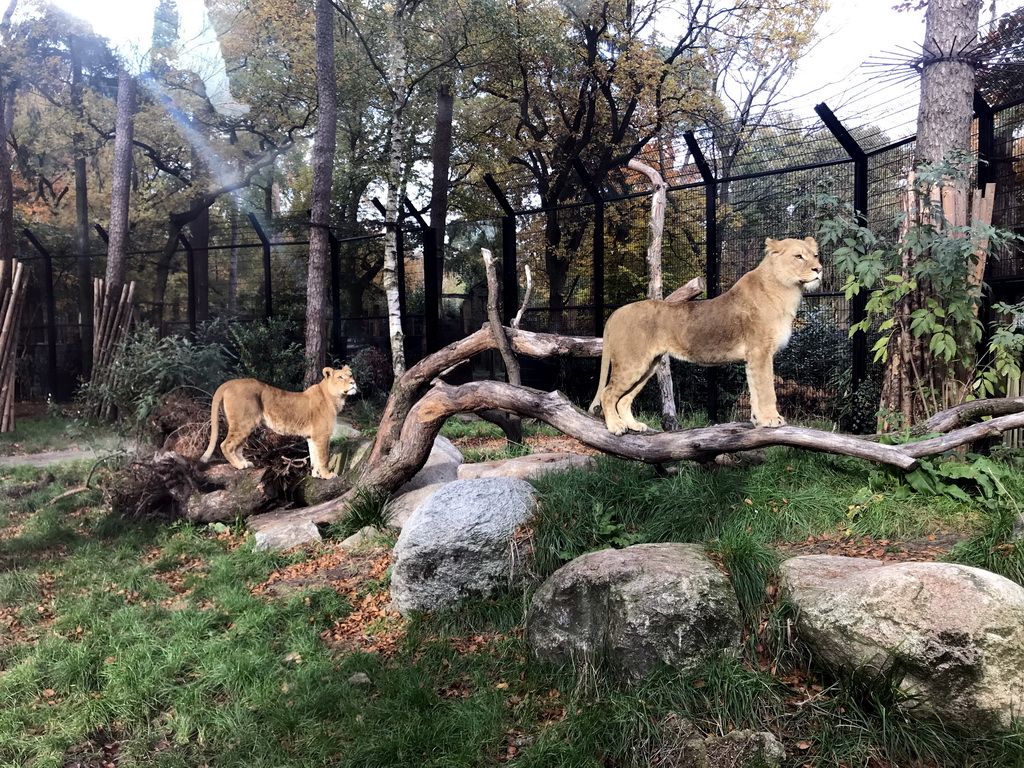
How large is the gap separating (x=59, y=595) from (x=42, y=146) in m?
19.2

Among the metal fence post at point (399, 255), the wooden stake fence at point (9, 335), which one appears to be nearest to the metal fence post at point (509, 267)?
the metal fence post at point (399, 255)

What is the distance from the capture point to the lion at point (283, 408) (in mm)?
6855

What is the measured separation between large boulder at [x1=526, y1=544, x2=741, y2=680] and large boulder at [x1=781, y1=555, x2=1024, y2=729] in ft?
1.59

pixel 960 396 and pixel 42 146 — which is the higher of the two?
pixel 42 146

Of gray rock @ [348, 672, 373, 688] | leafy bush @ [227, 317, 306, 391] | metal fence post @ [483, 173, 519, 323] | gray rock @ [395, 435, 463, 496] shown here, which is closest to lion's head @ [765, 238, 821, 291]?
gray rock @ [348, 672, 373, 688]

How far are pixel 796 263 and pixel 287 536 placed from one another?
4870 mm

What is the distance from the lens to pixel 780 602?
12.2 feet

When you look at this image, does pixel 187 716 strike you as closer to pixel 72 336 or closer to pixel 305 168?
pixel 72 336

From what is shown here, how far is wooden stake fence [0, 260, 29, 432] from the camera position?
36.8 ft

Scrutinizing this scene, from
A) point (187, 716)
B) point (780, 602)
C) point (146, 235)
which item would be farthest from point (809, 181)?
point (146, 235)

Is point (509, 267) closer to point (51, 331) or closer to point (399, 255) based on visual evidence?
point (399, 255)

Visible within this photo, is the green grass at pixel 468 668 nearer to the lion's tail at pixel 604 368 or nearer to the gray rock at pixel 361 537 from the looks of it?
the gray rock at pixel 361 537

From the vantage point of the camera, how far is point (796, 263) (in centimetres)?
417

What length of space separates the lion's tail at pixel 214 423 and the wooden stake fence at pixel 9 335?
6360mm
